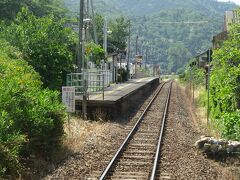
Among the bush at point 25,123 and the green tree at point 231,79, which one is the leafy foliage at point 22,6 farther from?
the bush at point 25,123

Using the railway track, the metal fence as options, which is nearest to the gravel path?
the railway track

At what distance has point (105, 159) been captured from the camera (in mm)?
11594

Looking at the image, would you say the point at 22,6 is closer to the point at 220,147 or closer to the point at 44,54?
the point at 44,54

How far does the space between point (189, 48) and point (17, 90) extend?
175m

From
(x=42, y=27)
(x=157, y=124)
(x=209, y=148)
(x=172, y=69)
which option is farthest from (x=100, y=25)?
(x=172, y=69)

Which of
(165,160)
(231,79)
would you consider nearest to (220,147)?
(165,160)

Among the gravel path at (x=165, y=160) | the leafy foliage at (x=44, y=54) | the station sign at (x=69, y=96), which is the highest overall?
the leafy foliage at (x=44, y=54)

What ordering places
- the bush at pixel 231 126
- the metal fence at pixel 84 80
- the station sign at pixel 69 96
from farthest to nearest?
the metal fence at pixel 84 80 → the station sign at pixel 69 96 → the bush at pixel 231 126

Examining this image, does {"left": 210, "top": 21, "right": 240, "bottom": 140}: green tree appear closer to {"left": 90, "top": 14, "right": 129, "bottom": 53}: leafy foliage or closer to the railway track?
the railway track

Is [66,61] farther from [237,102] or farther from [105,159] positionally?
[105,159]

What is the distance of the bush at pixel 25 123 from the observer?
8812mm

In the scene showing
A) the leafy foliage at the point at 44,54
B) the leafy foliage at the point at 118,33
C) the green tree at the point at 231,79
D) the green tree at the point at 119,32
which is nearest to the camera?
the green tree at the point at 231,79

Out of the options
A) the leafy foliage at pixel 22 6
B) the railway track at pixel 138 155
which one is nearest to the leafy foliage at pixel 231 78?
the railway track at pixel 138 155

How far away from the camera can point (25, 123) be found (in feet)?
34.0
